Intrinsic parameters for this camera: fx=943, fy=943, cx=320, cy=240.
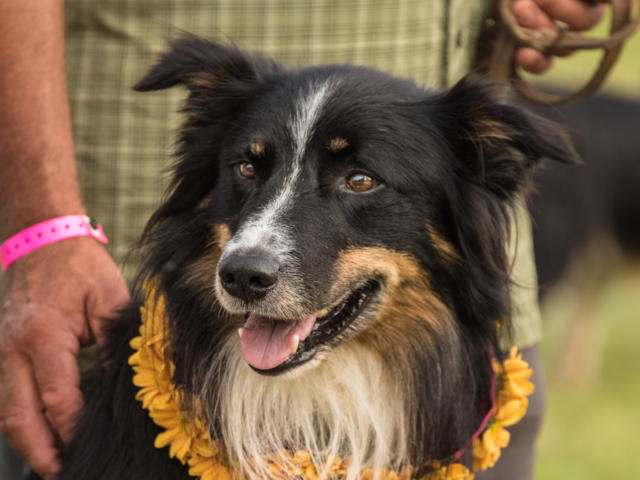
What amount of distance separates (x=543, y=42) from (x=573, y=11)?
207 millimetres

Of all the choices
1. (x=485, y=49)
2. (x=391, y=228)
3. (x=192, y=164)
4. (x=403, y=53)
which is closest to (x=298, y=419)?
(x=391, y=228)

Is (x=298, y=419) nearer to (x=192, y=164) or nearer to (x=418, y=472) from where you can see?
(x=418, y=472)

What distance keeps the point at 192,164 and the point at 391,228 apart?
0.73 metres

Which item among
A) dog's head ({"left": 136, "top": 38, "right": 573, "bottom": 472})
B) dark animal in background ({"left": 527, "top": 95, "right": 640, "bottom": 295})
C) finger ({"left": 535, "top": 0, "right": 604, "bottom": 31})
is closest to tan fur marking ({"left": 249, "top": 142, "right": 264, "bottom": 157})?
dog's head ({"left": 136, "top": 38, "right": 573, "bottom": 472})

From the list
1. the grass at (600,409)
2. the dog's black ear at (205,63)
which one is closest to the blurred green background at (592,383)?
the grass at (600,409)

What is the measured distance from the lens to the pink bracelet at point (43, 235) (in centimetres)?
298

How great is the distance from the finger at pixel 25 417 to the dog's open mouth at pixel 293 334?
27.7 inches

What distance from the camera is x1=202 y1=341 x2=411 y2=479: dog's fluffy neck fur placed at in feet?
9.82

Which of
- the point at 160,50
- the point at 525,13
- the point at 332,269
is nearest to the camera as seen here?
the point at 332,269

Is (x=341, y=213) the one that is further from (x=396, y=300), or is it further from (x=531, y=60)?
(x=531, y=60)

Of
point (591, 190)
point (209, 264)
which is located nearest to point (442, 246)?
point (209, 264)

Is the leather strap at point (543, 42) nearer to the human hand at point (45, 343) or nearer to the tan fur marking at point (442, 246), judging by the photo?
the tan fur marking at point (442, 246)

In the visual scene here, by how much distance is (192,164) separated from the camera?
3.17 m

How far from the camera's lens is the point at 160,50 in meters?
3.33
